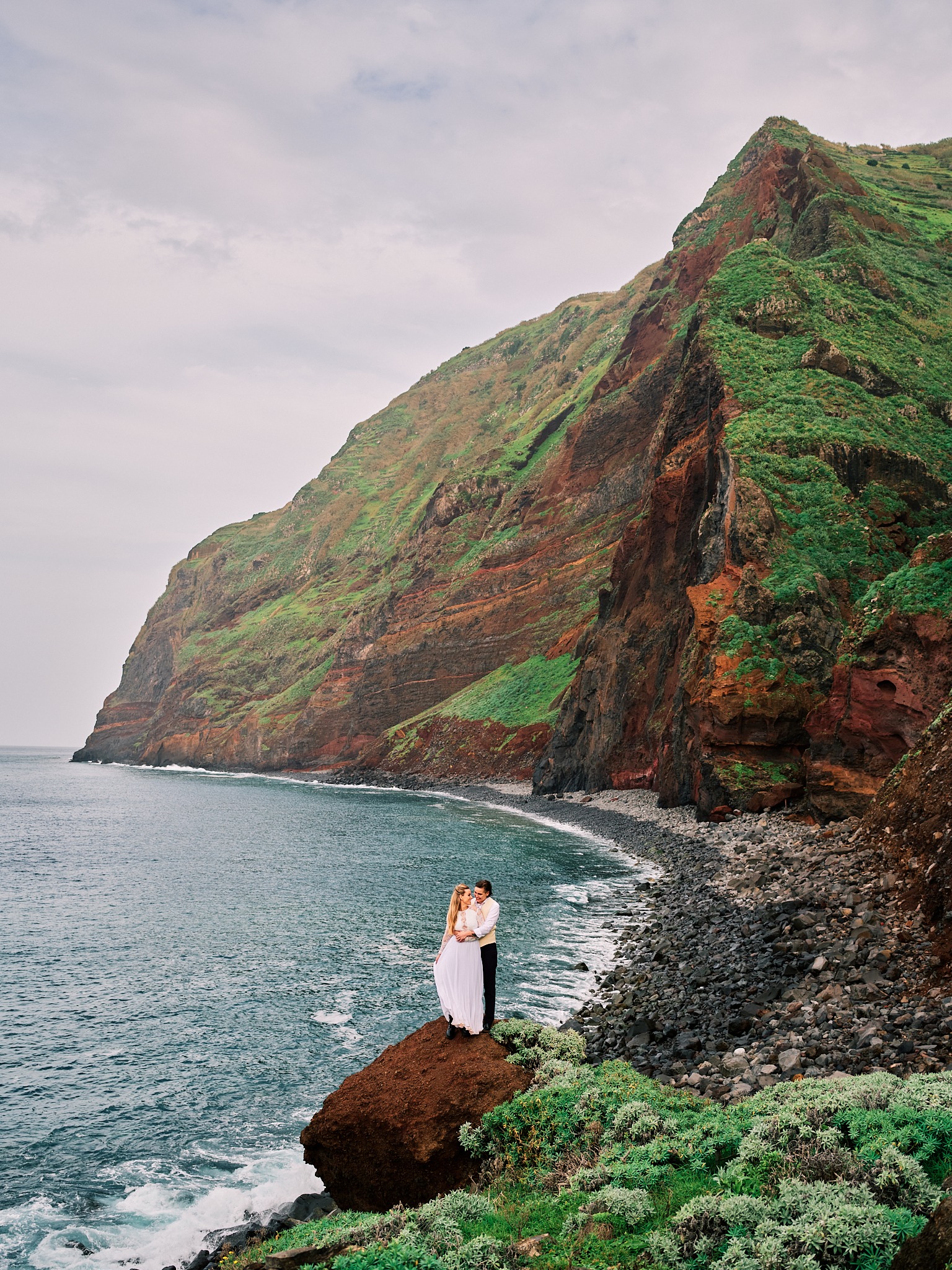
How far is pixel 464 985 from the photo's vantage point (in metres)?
11.4

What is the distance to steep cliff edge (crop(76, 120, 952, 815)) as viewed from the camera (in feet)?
119

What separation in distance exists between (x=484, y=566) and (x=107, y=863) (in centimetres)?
7023

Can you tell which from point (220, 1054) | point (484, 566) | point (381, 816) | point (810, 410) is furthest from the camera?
point (484, 566)

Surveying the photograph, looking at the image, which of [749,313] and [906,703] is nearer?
Answer: [906,703]

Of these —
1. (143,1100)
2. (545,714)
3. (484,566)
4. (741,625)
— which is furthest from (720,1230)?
(484,566)

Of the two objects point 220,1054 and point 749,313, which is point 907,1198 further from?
point 749,313

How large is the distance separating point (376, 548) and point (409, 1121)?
16082cm

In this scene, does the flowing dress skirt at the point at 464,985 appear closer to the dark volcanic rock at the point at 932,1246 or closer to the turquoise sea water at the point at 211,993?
the turquoise sea water at the point at 211,993

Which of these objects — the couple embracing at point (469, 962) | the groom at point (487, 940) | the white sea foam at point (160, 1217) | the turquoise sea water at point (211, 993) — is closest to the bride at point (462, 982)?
the couple embracing at point (469, 962)

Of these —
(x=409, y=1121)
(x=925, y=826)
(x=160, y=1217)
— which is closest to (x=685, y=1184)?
(x=409, y=1121)

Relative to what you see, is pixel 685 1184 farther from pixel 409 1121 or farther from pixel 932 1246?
pixel 409 1121

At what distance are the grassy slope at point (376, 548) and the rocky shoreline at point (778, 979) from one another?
224ft

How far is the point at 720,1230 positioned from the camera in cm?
674

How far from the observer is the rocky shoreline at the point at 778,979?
1192cm
